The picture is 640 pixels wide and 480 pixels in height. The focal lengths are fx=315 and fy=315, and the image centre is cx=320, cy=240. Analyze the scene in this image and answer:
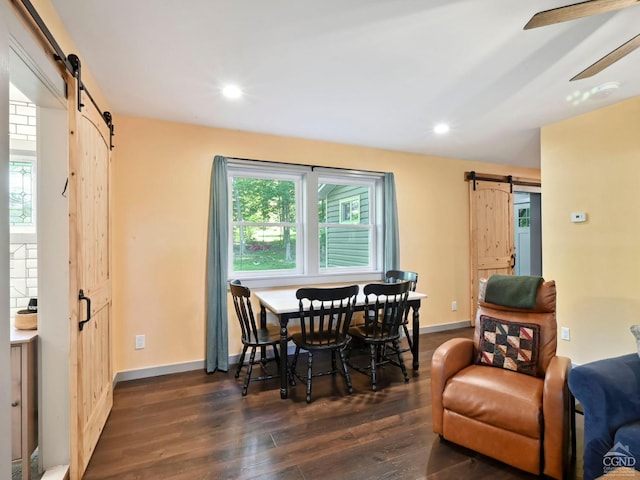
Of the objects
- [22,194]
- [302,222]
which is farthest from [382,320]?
[22,194]

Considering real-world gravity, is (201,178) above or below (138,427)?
above

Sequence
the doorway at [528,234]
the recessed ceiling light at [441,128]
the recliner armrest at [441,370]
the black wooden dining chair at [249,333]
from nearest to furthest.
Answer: the recliner armrest at [441,370] < the black wooden dining chair at [249,333] < the recessed ceiling light at [441,128] < the doorway at [528,234]

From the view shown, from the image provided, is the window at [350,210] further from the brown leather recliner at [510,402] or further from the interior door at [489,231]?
the brown leather recliner at [510,402]

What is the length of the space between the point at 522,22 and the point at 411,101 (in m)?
1.08

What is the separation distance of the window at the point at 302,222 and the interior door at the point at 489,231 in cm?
166

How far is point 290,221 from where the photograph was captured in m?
3.83

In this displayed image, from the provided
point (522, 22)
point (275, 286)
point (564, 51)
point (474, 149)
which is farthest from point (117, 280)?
point (474, 149)

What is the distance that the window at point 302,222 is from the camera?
11.8ft

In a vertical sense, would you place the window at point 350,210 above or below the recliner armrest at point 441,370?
above

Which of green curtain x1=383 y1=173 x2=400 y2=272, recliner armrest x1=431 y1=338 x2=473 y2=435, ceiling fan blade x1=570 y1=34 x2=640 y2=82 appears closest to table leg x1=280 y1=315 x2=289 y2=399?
recliner armrest x1=431 y1=338 x2=473 y2=435

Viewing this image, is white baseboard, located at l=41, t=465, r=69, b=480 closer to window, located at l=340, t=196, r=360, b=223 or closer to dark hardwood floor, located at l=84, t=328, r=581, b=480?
dark hardwood floor, located at l=84, t=328, r=581, b=480

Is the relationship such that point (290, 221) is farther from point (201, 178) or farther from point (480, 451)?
point (480, 451)

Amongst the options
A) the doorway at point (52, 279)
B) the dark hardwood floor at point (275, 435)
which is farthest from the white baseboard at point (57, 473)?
the dark hardwood floor at point (275, 435)

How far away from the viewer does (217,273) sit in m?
3.24
